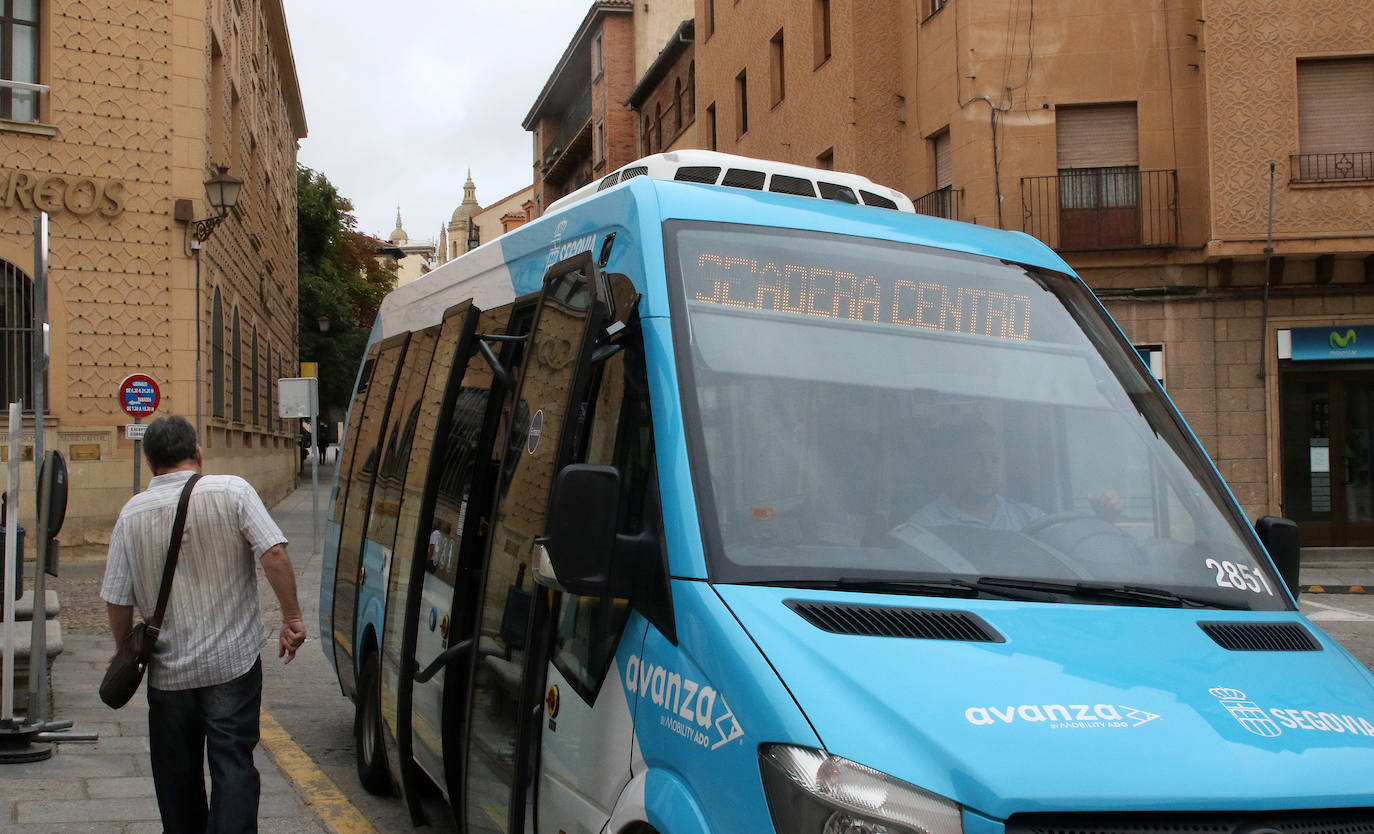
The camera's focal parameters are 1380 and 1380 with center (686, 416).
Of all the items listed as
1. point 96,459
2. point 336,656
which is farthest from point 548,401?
point 96,459

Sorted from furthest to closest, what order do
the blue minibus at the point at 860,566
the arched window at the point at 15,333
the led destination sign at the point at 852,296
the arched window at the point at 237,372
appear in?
1. the arched window at the point at 237,372
2. the arched window at the point at 15,333
3. the led destination sign at the point at 852,296
4. the blue minibus at the point at 860,566

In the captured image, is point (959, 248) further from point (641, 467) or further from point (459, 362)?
point (459, 362)

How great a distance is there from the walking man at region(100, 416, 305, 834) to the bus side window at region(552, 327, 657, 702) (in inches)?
56.1

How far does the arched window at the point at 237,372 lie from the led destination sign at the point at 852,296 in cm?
2341

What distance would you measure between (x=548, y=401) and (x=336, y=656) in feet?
14.5

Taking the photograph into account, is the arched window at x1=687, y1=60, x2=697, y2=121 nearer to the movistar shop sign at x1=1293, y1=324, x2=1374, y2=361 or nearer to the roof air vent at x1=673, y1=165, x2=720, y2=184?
the movistar shop sign at x1=1293, y1=324, x2=1374, y2=361

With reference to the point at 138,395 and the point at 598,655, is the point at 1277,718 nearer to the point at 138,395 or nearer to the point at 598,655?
the point at 598,655

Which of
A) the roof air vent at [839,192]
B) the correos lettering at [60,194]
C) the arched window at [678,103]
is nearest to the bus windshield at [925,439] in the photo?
the roof air vent at [839,192]

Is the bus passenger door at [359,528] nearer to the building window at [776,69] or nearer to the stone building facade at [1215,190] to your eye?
the stone building facade at [1215,190]

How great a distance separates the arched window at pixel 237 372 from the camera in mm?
26031

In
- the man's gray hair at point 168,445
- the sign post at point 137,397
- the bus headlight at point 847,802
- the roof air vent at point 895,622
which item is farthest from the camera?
the sign post at point 137,397

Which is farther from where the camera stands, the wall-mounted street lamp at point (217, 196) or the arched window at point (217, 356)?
the arched window at point (217, 356)

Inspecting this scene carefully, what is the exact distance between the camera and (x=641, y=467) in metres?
3.62

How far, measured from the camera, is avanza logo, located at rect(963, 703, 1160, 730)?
9.09 ft
